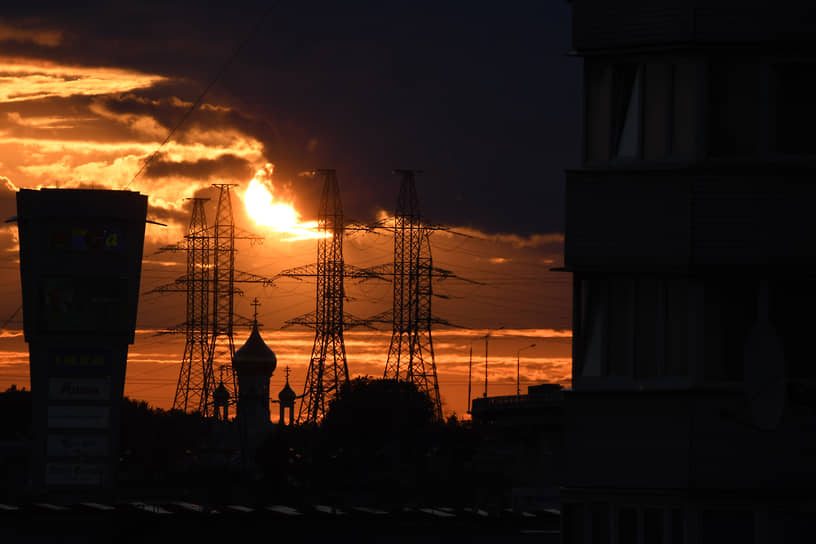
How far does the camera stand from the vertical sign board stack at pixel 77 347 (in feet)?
549

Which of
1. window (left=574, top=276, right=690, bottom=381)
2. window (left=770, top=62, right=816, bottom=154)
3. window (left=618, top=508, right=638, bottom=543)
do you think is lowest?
window (left=618, top=508, right=638, bottom=543)

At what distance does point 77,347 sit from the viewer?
552 ft

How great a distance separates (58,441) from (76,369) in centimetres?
732

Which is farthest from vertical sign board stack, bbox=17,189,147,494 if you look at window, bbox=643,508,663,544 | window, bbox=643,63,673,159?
window, bbox=643,63,673,159

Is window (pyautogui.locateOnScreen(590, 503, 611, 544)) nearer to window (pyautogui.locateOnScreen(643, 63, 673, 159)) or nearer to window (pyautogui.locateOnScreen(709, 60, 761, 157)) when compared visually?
window (pyautogui.locateOnScreen(643, 63, 673, 159))

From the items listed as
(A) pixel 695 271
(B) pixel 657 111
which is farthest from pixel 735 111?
(A) pixel 695 271

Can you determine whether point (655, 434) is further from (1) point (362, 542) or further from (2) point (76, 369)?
(2) point (76, 369)

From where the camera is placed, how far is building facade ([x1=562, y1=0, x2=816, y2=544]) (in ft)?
81.0

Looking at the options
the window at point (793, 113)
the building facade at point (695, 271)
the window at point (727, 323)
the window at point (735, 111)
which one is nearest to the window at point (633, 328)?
the building facade at point (695, 271)

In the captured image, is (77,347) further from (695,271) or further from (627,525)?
(695,271)

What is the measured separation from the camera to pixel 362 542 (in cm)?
3944

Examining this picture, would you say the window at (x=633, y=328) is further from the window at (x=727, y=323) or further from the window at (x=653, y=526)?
the window at (x=653, y=526)

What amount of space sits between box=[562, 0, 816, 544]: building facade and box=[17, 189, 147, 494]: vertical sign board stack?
472ft

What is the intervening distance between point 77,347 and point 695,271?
148m
